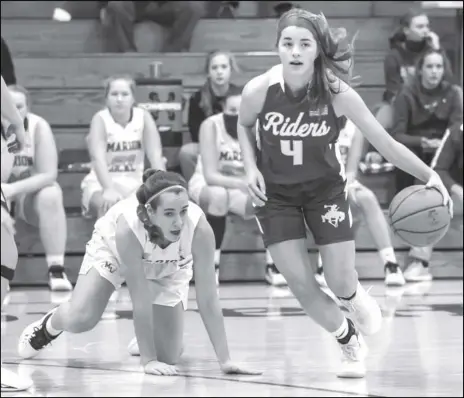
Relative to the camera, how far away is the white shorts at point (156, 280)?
4637 millimetres

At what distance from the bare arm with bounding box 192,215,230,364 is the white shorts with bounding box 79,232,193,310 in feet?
0.88

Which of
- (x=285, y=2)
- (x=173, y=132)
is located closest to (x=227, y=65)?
(x=173, y=132)

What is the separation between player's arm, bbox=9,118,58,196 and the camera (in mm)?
5875

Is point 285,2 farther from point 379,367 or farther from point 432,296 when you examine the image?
point 379,367

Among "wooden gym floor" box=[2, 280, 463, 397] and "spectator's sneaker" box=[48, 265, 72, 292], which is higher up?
"spectator's sneaker" box=[48, 265, 72, 292]

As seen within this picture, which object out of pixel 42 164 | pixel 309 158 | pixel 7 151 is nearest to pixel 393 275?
pixel 42 164

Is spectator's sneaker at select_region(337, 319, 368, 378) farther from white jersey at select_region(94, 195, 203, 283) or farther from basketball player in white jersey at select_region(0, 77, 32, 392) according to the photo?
basketball player in white jersey at select_region(0, 77, 32, 392)

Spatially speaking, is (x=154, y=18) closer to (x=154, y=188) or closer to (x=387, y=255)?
(x=387, y=255)

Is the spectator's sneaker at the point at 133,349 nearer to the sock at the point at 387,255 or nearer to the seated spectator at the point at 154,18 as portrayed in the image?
the sock at the point at 387,255

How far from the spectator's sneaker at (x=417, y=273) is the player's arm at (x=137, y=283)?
315 centimetres

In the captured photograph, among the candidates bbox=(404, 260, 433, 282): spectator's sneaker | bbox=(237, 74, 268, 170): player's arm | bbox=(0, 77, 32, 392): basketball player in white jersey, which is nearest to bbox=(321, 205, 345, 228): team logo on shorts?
bbox=(237, 74, 268, 170): player's arm

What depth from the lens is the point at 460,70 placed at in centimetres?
842

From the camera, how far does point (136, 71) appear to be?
808 centimetres

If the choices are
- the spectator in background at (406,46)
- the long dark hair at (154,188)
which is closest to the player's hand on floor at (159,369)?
the long dark hair at (154,188)
